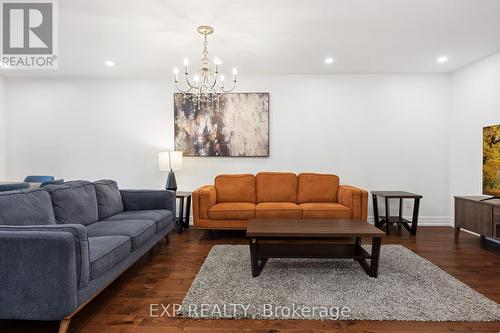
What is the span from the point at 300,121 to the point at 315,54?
4.01ft

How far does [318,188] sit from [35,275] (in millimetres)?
3665

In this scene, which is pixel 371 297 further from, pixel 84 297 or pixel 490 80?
pixel 490 80

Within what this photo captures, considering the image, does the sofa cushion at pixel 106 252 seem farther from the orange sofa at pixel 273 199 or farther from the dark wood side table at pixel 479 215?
the dark wood side table at pixel 479 215

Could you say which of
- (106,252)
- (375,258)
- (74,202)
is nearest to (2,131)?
(74,202)

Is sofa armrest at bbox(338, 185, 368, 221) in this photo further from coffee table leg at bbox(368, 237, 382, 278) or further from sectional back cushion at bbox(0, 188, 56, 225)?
sectional back cushion at bbox(0, 188, 56, 225)

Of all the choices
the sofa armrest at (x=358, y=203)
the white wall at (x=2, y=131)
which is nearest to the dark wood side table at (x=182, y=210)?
the sofa armrest at (x=358, y=203)

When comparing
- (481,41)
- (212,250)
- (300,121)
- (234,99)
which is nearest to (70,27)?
(234,99)

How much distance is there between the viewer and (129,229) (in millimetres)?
2584

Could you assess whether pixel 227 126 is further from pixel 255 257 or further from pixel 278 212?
pixel 255 257

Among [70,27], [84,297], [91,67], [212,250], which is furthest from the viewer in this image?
[91,67]

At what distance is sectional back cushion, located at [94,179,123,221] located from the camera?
3204 mm

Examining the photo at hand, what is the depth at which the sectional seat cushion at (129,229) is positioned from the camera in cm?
250

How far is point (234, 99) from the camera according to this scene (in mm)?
4836

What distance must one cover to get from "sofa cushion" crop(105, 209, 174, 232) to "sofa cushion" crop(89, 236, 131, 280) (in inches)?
28.9
